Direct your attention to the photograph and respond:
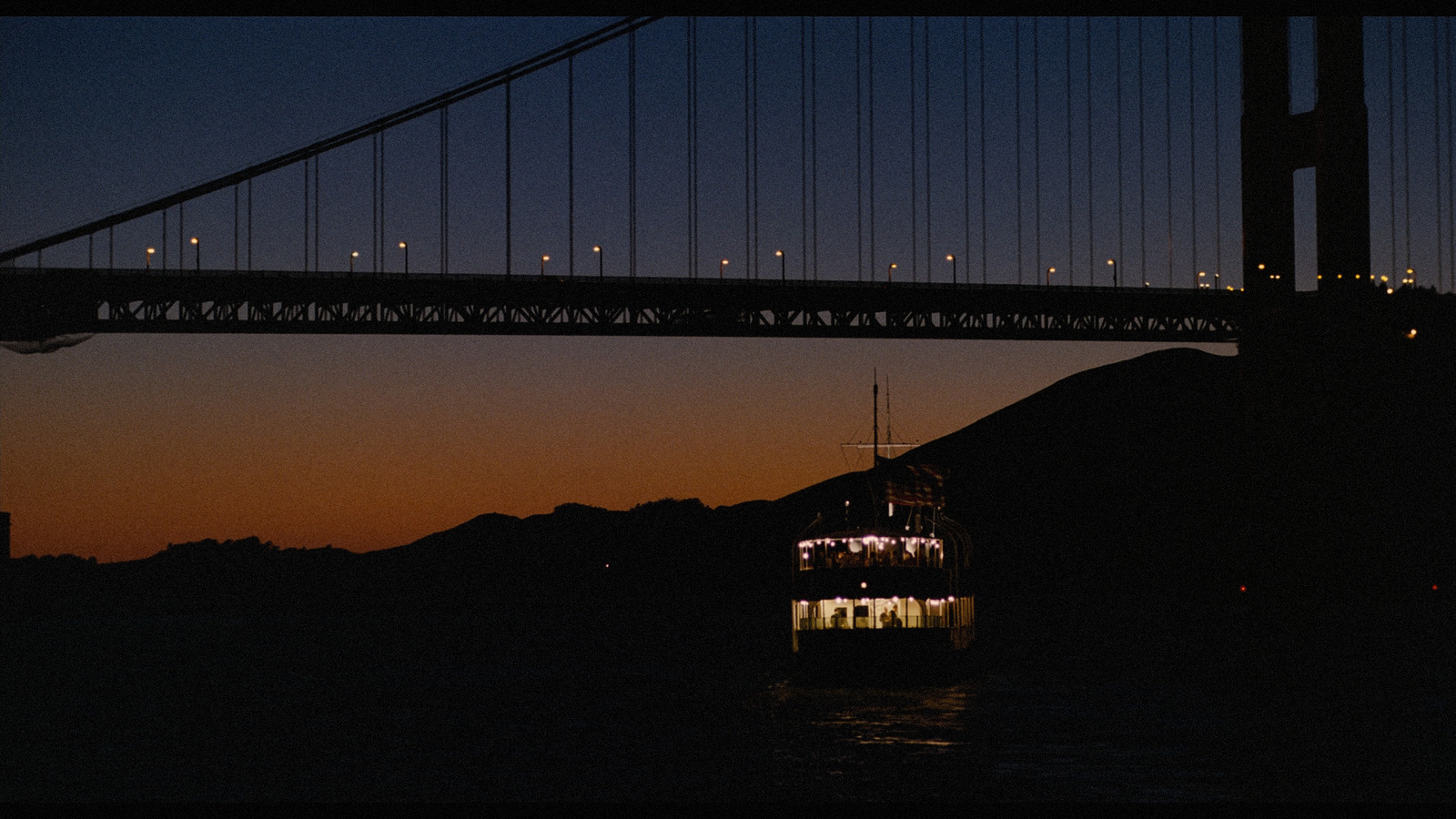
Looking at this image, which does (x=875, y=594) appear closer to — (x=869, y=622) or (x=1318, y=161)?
(x=869, y=622)

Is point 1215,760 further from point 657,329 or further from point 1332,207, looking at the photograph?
point 657,329

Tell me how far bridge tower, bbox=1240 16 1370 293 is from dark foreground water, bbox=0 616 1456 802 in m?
10.9

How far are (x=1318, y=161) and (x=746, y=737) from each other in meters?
23.5

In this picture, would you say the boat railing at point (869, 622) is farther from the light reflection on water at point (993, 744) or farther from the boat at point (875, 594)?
the light reflection on water at point (993, 744)

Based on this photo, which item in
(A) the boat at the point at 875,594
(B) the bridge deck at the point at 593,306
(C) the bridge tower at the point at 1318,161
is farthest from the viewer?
(B) the bridge deck at the point at 593,306

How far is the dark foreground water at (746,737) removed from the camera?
21.4 meters

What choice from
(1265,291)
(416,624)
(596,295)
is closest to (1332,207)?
(1265,291)

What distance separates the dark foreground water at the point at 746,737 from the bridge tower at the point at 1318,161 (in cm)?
1088

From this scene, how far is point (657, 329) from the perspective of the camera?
53000mm

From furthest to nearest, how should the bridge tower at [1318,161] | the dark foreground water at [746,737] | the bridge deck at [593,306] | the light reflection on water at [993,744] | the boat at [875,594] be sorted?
1. the bridge deck at [593,306]
2. the bridge tower at [1318,161]
3. the boat at [875,594]
4. the dark foreground water at [746,737]
5. the light reflection on water at [993,744]

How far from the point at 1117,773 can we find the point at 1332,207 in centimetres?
2322

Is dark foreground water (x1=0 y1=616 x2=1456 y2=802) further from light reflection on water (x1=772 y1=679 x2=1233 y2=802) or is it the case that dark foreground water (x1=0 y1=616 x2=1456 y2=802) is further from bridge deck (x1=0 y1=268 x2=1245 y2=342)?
bridge deck (x1=0 y1=268 x2=1245 y2=342)

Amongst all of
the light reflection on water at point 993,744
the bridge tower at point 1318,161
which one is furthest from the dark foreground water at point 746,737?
the bridge tower at point 1318,161

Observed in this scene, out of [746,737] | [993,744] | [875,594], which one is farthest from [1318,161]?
[746,737]
